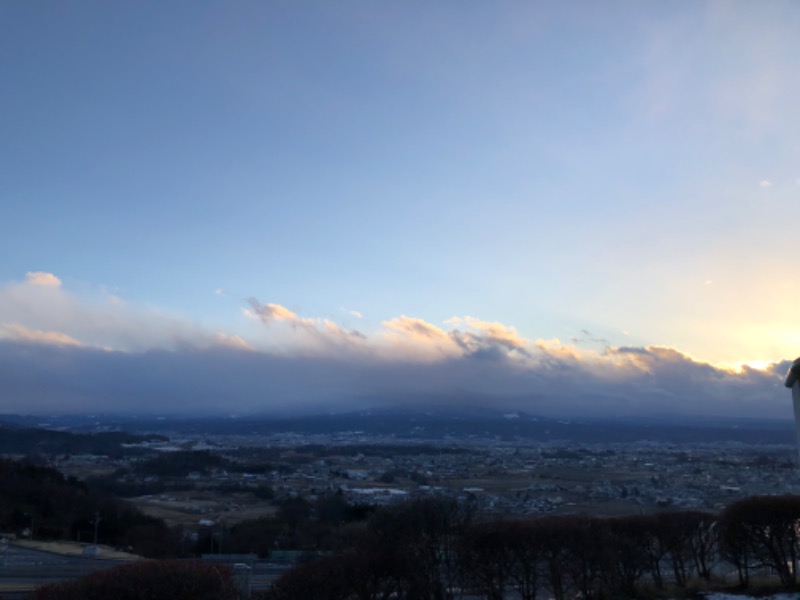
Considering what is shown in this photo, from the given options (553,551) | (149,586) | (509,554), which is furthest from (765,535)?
(149,586)

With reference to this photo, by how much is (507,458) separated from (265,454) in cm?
3855

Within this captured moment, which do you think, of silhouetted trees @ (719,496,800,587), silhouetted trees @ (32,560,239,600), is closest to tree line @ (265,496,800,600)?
silhouetted trees @ (719,496,800,587)

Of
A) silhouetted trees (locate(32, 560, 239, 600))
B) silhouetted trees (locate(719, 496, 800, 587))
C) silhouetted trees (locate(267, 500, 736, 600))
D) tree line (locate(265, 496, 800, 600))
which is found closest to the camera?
silhouetted trees (locate(32, 560, 239, 600))

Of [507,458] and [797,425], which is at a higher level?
[797,425]

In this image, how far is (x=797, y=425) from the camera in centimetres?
2111

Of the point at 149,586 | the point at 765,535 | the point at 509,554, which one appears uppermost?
the point at 149,586

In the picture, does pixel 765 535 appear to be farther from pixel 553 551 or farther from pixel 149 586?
pixel 149 586

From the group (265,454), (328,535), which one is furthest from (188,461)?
(328,535)

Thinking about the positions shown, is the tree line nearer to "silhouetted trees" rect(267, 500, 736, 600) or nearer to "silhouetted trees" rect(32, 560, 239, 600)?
"silhouetted trees" rect(267, 500, 736, 600)

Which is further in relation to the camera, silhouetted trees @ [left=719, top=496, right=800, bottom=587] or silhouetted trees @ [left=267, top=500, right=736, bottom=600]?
silhouetted trees @ [left=719, top=496, right=800, bottom=587]

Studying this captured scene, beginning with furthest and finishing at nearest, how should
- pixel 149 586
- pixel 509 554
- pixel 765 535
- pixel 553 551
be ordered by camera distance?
pixel 765 535, pixel 553 551, pixel 509 554, pixel 149 586

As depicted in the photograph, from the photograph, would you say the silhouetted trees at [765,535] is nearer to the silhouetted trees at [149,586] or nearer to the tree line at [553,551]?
the tree line at [553,551]

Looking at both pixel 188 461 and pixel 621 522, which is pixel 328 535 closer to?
pixel 621 522

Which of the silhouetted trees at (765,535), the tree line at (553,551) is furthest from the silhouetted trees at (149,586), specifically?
the silhouetted trees at (765,535)
